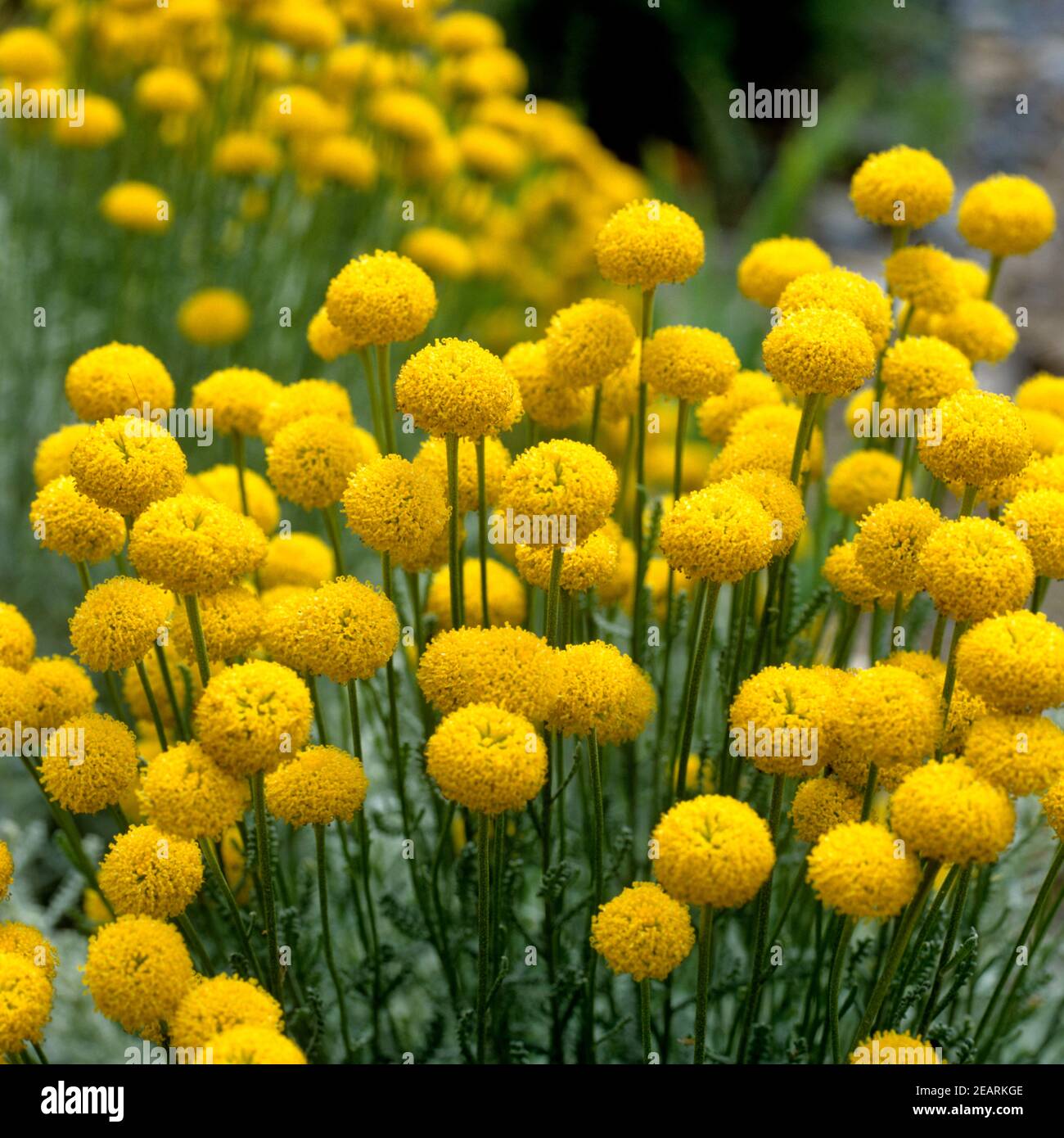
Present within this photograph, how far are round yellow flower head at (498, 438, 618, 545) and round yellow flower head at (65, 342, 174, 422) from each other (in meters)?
0.37

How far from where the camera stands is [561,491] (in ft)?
2.93

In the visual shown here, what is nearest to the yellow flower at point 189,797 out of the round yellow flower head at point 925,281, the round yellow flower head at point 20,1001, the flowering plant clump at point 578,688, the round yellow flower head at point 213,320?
the flowering plant clump at point 578,688

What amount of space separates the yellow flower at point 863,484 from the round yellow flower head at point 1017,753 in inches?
15.2

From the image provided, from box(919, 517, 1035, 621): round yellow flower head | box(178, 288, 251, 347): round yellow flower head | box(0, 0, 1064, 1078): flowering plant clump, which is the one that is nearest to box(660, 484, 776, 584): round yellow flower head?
box(0, 0, 1064, 1078): flowering plant clump

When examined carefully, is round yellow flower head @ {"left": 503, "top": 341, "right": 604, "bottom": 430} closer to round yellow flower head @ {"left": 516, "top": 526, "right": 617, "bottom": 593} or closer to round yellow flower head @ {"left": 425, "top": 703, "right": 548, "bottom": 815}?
round yellow flower head @ {"left": 516, "top": 526, "right": 617, "bottom": 593}

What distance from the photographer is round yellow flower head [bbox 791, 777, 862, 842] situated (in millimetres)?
907

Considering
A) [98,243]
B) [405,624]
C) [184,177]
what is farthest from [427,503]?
[98,243]

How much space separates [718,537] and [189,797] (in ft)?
1.22

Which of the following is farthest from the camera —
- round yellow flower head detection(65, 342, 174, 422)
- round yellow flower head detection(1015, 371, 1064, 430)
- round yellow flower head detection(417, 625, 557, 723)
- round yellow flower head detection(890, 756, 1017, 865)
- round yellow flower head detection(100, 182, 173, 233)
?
round yellow flower head detection(100, 182, 173, 233)

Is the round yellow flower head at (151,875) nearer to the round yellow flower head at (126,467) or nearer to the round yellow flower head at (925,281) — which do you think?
the round yellow flower head at (126,467)

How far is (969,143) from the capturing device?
193 inches

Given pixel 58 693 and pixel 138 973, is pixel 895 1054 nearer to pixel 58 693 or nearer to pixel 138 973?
pixel 138 973

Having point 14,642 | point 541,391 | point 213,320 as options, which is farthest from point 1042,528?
point 213,320

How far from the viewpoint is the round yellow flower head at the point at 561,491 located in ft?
2.94
